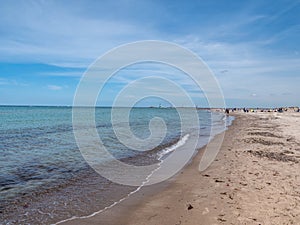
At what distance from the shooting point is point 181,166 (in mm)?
12141

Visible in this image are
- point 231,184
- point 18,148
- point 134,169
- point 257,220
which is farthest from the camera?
point 18,148

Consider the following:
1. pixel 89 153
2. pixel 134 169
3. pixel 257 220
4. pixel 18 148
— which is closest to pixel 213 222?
pixel 257 220

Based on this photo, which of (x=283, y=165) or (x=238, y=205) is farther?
(x=283, y=165)

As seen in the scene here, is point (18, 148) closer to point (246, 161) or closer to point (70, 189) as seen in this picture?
point (70, 189)

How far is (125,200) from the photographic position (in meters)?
7.36

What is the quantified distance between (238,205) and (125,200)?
3.23 m

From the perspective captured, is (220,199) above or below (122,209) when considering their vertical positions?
above

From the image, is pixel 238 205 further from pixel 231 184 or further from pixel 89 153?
pixel 89 153

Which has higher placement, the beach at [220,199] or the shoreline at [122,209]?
the beach at [220,199]

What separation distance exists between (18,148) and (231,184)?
44.7ft

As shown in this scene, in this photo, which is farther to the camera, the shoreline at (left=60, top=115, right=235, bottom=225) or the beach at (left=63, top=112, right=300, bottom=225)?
the shoreline at (left=60, top=115, right=235, bottom=225)

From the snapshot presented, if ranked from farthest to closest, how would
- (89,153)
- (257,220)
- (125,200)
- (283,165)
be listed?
1. (89,153)
2. (283,165)
3. (125,200)
4. (257,220)

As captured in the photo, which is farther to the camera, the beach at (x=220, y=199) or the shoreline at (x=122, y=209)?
the shoreline at (x=122, y=209)

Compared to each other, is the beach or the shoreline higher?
the beach
